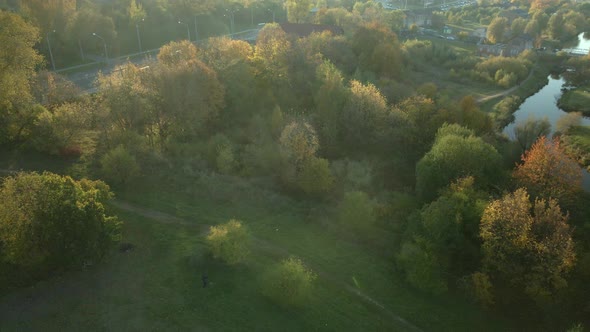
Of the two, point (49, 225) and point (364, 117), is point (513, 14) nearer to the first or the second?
point (364, 117)

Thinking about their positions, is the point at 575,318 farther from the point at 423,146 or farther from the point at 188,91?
the point at 188,91

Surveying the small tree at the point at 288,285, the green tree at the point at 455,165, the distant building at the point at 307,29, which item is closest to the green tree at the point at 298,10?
the distant building at the point at 307,29

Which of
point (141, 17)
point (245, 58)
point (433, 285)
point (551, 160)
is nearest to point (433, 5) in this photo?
point (141, 17)

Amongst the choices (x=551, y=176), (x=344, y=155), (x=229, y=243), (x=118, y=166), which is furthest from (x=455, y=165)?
(x=118, y=166)

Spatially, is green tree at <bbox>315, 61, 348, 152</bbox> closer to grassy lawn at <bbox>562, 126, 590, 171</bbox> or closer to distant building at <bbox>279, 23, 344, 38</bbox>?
grassy lawn at <bbox>562, 126, 590, 171</bbox>

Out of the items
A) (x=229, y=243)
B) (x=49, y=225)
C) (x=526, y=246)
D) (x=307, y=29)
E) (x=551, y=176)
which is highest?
(x=307, y=29)

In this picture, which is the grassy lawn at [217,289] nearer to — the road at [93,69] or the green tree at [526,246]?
the green tree at [526,246]
